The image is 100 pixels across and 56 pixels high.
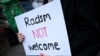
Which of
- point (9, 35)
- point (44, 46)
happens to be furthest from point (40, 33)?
point (9, 35)

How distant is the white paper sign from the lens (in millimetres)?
1651

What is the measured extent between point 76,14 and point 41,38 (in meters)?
0.33

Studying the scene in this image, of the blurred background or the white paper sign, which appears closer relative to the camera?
the white paper sign

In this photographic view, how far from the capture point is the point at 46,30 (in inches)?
70.2

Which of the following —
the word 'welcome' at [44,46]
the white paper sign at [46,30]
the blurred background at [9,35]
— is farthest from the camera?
the blurred background at [9,35]

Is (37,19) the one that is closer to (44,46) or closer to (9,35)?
(44,46)

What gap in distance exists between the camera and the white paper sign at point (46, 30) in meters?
1.65

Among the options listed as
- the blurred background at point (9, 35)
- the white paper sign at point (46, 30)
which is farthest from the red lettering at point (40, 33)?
the blurred background at point (9, 35)

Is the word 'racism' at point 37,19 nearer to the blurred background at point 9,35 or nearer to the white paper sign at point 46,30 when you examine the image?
the white paper sign at point 46,30

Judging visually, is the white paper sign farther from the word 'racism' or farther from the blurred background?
the blurred background

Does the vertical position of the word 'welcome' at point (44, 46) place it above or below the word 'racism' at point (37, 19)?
below

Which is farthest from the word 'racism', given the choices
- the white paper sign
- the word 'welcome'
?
the word 'welcome'

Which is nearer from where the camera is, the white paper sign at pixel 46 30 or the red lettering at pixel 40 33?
the white paper sign at pixel 46 30

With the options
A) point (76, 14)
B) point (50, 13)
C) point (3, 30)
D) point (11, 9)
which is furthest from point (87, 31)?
point (3, 30)
